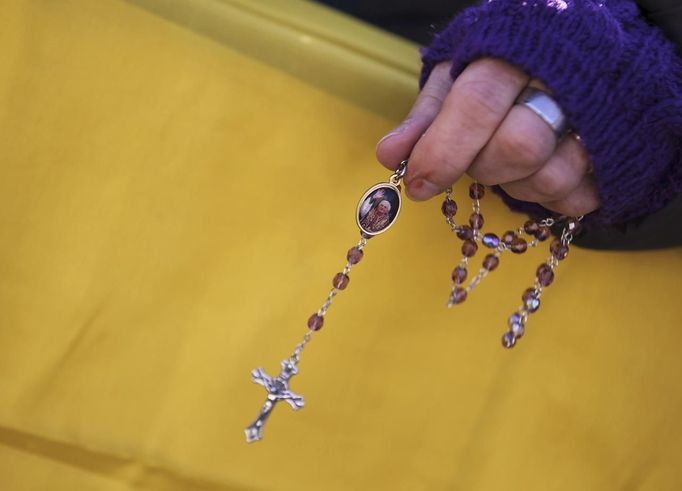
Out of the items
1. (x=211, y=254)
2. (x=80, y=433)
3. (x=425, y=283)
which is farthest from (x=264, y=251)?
(x=80, y=433)

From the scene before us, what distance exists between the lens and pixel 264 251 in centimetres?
65

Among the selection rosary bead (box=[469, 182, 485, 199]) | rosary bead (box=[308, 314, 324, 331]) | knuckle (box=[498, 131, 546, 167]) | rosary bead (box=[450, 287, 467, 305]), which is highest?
knuckle (box=[498, 131, 546, 167])

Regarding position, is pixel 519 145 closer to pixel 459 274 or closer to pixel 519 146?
pixel 519 146

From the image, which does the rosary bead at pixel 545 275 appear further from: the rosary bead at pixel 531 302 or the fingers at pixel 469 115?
the fingers at pixel 469 115

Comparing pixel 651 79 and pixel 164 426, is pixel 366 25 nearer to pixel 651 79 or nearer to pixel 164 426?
pixel 651 79

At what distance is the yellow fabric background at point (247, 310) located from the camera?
0.61m

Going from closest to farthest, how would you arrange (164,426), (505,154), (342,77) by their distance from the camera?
(505,154), (342,77), (164,426)

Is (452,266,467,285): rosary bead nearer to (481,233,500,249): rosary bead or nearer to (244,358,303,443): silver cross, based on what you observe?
(481,233,500,249): rosary bead

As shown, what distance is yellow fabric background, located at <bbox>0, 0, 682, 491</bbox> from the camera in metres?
0.61

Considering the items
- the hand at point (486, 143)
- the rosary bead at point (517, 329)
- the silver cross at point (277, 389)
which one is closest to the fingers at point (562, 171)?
the hand at point (486, 143)

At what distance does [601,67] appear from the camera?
1.63ft

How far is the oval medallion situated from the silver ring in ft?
0.36

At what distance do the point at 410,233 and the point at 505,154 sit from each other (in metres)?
0.17

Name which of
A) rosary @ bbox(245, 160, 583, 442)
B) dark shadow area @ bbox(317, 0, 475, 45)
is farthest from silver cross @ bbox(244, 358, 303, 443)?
dark shadow area @ bbox(317, 0, 475, 45)
